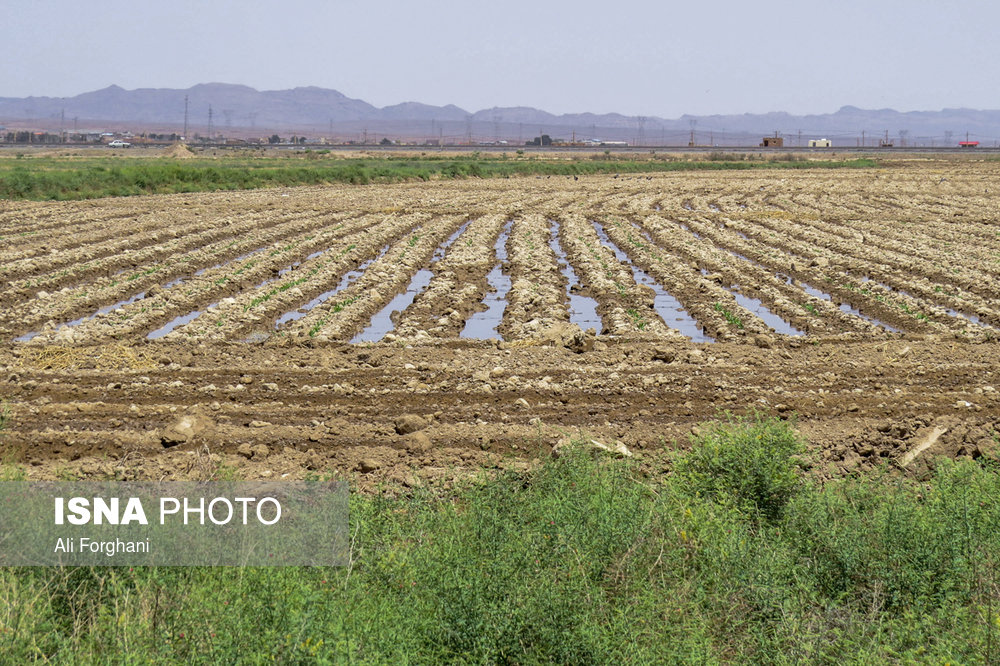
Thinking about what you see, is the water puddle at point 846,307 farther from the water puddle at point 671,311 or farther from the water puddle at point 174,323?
the water puddle at point 174,323

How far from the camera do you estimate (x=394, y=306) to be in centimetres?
1753

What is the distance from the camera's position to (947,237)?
28719 millimetres

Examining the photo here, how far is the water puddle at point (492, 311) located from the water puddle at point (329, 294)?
2.99 m

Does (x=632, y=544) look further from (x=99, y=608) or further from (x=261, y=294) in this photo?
(x=261, y=294)

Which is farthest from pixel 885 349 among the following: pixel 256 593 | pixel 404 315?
pixel 256 593

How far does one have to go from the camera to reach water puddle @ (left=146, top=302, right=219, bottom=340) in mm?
14617

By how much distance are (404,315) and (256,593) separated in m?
10.8

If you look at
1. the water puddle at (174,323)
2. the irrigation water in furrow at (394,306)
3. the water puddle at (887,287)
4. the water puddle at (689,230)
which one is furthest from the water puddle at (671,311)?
the water puddle at (174,323)

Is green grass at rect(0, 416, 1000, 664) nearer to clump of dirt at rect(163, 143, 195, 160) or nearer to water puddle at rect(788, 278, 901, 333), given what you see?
water puddle at rect(788, 278, 901, 333)

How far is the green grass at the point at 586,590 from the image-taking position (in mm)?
4949

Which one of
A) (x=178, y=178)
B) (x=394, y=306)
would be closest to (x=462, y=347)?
(x=394, y=306)

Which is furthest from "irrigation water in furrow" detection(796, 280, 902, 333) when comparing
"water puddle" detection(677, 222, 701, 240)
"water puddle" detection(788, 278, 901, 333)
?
"water puddle" detection(677, 222, 701, 240)

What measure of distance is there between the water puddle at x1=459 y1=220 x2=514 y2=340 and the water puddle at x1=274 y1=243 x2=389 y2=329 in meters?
2.99

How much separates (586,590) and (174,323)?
1205 cm
